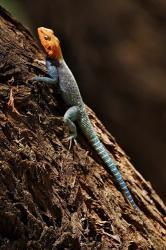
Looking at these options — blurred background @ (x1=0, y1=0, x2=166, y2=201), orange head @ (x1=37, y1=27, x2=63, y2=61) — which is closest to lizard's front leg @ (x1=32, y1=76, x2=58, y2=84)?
orange head @ (x1=37, y1=27, x2=63, y2=61)

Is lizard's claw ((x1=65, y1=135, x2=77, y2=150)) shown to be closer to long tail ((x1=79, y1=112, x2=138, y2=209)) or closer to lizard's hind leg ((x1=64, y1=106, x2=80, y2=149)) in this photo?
lizard's hind leg ((x1=64, y1=106, x2=80, y2=149))

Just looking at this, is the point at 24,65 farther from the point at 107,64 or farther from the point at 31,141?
the point at 107,64

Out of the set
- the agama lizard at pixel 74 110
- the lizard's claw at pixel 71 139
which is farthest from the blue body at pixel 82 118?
the lizard's claw at pixel 71 139

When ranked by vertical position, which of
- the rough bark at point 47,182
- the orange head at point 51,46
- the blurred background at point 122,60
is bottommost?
the blurred background at point 122,60

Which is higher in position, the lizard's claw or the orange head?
the orange head

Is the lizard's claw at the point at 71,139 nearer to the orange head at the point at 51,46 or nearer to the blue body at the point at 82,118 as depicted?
the blue body at the point at 82,118

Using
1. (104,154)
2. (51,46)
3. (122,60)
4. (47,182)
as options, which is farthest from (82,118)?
(122,60)

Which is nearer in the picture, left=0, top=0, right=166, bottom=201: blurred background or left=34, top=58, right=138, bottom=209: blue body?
left=34, top=58, right=138, bottom=209: blue body
